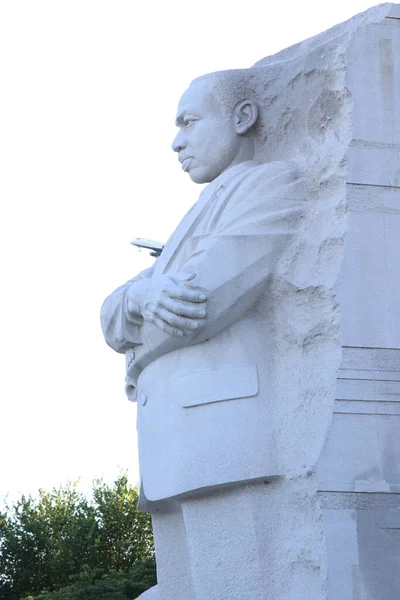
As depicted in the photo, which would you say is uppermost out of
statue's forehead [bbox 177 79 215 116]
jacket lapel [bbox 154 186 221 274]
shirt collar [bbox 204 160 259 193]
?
statue's forehead [bbox 177 79 215 116]

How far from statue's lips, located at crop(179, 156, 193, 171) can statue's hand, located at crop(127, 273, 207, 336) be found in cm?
91

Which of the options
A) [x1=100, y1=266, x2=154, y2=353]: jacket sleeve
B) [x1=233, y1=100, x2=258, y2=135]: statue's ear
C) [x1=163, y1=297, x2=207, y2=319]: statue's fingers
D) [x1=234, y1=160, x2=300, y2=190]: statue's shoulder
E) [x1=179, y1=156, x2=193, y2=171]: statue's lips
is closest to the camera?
[x1=163, y1=297, x2=207, y2=319]: statue's fingers

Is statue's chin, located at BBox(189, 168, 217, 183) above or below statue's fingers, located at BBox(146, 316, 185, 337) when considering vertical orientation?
above

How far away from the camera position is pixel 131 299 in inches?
270

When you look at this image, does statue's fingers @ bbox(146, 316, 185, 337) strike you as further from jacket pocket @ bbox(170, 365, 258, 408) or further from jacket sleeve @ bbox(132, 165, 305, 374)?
jacket pocket @ bbox(170, 365, 258, 408)

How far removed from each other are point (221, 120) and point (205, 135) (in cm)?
12

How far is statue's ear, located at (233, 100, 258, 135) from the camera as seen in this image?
720cm

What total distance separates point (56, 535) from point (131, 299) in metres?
15.9

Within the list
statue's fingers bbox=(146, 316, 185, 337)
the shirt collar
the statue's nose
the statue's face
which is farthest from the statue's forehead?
statue's fingers bbox=(146, 316, 185, 337)

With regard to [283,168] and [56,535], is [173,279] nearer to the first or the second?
[283,168]

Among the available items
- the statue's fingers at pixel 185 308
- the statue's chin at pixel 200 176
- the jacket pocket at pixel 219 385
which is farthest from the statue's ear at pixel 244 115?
the jacket pocket at pixel 219 385

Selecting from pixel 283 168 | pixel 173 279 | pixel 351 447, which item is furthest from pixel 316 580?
pixel 283 168

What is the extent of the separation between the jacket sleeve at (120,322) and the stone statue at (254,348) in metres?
0.01

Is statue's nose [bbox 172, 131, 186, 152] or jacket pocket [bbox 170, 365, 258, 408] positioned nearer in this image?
jacket pocket [bbox 170, 365, 258, 408]
